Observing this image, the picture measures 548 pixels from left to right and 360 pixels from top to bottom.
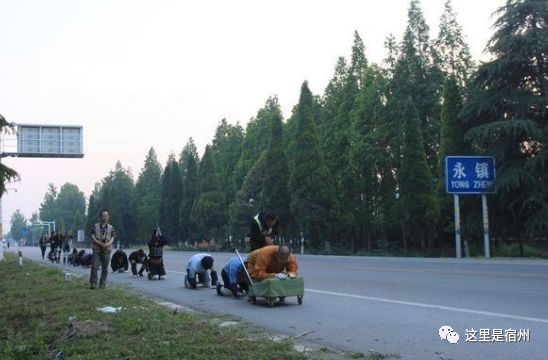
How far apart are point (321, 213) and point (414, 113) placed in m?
11.1

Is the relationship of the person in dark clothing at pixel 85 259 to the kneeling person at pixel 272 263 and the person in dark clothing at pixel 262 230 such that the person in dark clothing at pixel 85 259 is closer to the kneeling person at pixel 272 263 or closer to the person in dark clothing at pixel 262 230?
the person in dark clothing at pixel 262 230

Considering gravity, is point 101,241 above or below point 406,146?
below

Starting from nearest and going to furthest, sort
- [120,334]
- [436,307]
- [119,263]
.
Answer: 1. [120,334]
2. [436,307]
3. [119,263]

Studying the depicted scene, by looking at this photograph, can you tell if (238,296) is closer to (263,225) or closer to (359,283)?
(263,225)

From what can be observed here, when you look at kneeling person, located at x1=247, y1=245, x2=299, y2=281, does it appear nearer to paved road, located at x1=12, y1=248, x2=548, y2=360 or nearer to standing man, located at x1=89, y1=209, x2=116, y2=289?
paved road, located at x1=12, y1=248, x2=548, y2=360

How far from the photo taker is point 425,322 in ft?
29.3

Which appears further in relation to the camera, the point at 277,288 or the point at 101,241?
the point at 101,241

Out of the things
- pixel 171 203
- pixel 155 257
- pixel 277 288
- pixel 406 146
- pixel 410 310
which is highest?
pixel 406 146

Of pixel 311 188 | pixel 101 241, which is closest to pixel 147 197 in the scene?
pixel 311 188

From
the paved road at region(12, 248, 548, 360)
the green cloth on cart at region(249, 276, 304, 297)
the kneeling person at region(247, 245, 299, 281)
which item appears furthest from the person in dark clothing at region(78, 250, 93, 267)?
the green cloth on cart at region(249, 276, 304, 297)

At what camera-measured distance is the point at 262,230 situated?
41.0 ft

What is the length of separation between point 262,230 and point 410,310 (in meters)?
3.56

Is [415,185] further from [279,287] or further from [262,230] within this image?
[279,287]

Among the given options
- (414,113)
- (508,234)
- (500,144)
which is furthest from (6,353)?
(414,113)
